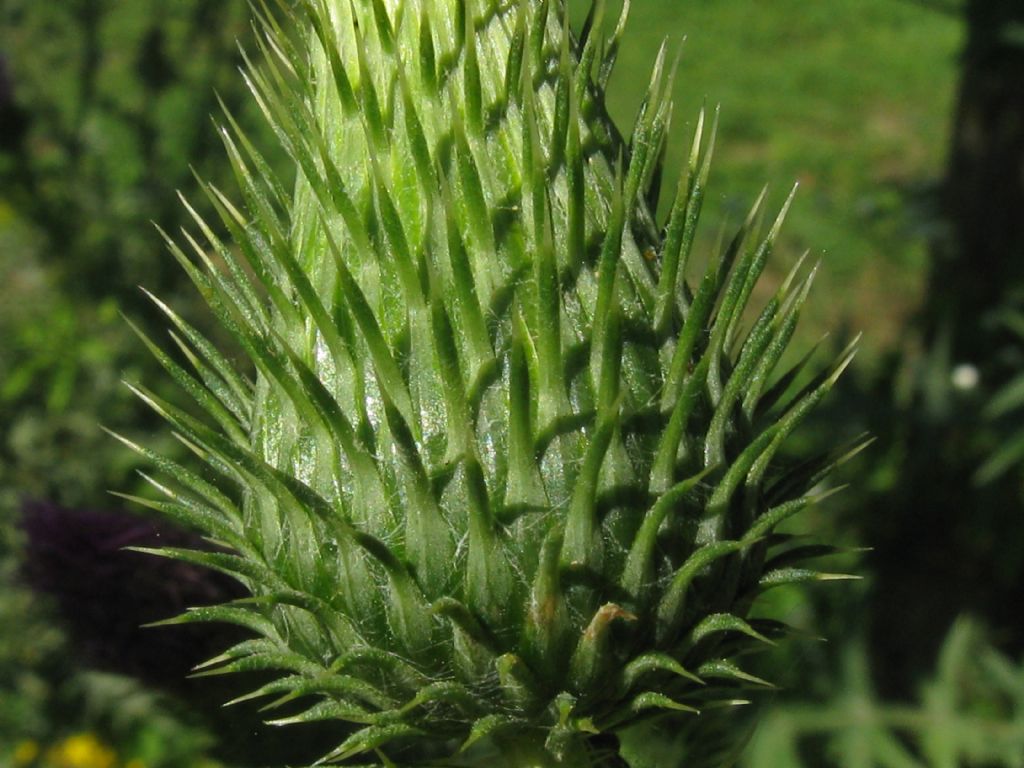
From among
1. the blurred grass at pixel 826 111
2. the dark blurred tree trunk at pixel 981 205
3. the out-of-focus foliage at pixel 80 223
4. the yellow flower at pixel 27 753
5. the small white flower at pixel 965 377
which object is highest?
the out-of-focus foliage at pixel 80 223

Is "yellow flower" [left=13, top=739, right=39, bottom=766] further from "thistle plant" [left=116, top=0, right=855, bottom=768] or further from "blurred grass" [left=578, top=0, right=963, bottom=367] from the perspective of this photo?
"blurred grass" [left=578, top=0, right=963, bottom=367]

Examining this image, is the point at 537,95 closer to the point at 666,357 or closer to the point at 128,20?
the point at 666,357

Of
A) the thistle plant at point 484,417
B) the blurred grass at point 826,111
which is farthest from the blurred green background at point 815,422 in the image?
the blurred grass at point 826,111

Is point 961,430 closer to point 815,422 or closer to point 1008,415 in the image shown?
point 1008,415

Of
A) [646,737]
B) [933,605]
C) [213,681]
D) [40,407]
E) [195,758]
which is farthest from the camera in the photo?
[933,605]

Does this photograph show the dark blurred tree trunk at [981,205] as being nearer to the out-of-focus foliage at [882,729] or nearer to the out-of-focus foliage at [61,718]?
the out-of-focus foliage at [882,729]

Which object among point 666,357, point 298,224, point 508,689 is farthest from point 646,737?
point 298,224

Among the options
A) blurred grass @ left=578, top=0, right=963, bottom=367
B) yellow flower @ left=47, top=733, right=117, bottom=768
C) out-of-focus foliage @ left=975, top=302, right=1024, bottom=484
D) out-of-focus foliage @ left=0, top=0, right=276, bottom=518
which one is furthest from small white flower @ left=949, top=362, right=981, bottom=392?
yellow flower @ left=47, top=733, right=117, bottom=768
